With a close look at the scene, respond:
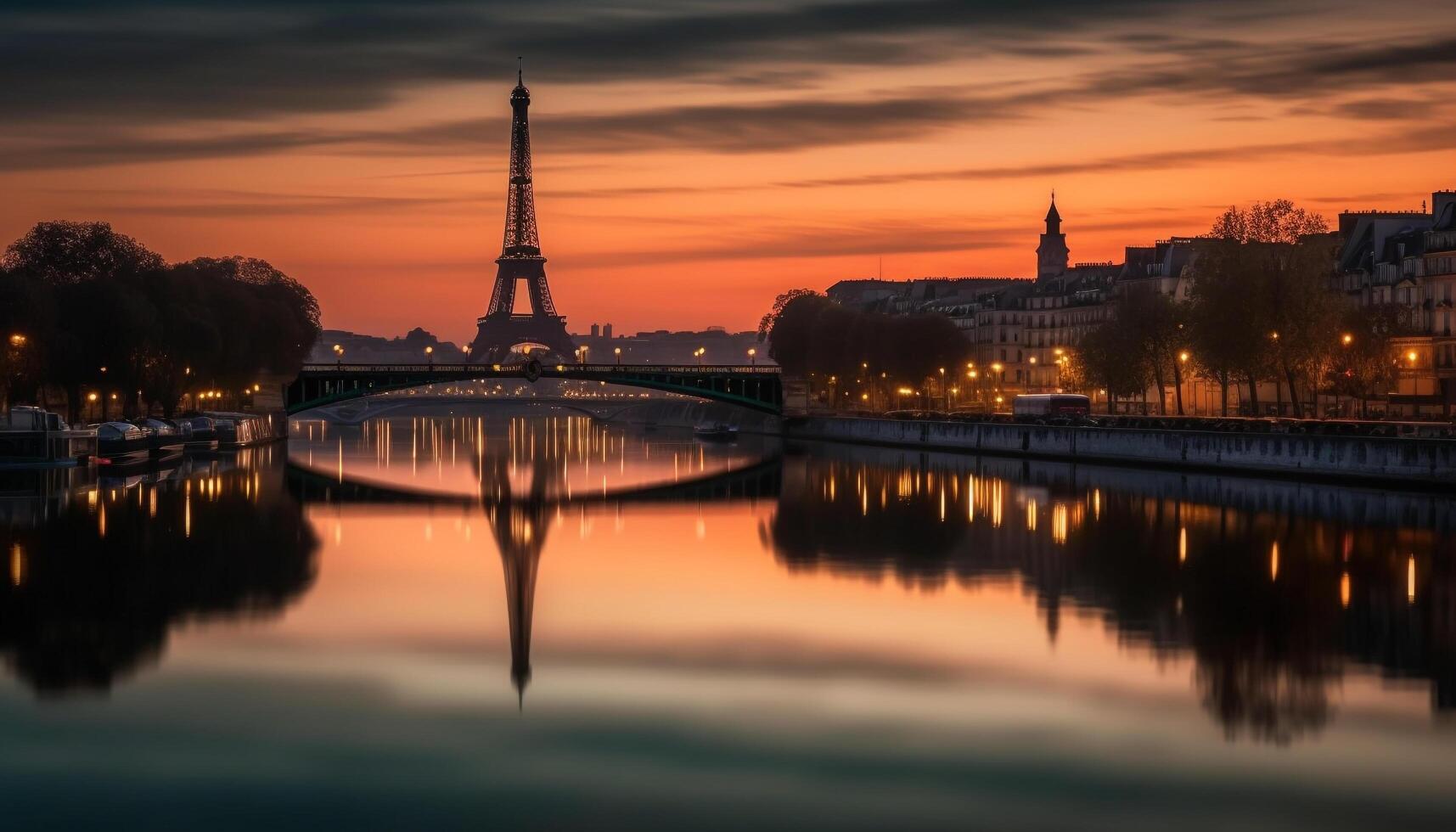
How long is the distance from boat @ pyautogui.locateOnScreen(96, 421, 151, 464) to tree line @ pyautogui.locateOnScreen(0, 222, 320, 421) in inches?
149

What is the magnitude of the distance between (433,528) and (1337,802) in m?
38.7

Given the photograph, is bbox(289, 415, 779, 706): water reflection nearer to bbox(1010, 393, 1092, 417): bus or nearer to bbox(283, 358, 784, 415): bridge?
bbox(283, 358, 784, 415): bridge

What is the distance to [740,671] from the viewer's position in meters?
28.4

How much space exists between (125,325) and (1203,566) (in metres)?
61.2

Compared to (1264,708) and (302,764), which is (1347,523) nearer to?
(1264,708)

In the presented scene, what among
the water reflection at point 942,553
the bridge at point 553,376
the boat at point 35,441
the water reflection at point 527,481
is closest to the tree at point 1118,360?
the water reflection at point 942,553

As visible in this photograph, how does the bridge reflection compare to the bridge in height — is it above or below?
below

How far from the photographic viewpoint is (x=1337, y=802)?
2027 centimetres

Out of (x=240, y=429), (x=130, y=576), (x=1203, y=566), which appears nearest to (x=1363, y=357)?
(x=1203, y=566)

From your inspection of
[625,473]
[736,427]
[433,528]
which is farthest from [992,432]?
[736,427]

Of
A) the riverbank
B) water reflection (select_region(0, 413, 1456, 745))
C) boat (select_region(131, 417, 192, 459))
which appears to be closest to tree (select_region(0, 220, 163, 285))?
boat (select_region(131, 417, 192, 459))

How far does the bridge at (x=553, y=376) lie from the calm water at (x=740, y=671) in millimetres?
69589

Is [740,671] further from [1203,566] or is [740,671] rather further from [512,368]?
[512,368]

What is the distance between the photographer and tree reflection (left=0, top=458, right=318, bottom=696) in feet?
97.5
